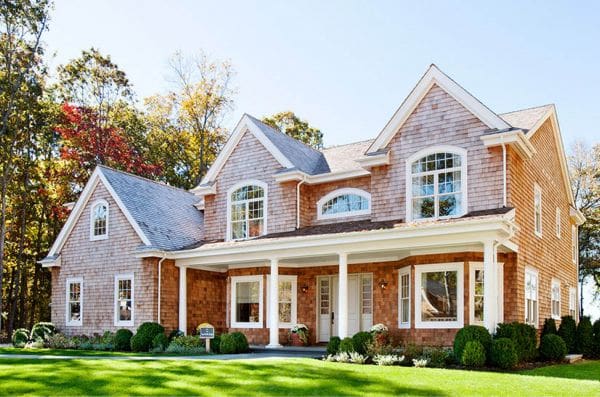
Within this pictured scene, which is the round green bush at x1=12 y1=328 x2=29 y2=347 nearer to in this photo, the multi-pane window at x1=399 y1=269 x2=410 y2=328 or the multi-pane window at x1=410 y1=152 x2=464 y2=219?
the multi-pane window at x1=399 y1=269 x2=410 y2=328

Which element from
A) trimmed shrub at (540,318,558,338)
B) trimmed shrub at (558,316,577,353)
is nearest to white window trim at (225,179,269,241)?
trimmed shrub at (540,318,558,338)

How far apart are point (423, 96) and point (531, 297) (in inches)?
263

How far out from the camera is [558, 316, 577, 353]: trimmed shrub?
1889cm

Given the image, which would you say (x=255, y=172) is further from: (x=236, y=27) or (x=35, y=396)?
(x=35, y=396)

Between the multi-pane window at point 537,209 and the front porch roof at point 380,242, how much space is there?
9.53 ft

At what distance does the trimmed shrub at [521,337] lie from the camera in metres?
14.6

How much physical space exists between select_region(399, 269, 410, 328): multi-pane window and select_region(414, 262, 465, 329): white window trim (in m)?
0.55

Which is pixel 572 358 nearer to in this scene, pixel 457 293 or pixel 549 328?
pixel 549 328

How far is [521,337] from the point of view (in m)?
15.1

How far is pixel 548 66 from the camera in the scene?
22500mm

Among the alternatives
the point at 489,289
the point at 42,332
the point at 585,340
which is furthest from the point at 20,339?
A: the point at 585,340

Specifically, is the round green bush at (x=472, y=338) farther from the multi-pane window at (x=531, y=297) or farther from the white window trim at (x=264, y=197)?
the white window trim at (x=264, y=197)

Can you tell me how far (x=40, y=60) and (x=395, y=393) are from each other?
25499mm

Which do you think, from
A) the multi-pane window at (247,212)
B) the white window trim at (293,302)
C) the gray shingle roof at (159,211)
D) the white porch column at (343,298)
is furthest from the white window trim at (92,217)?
the white porch column at (343,298)
